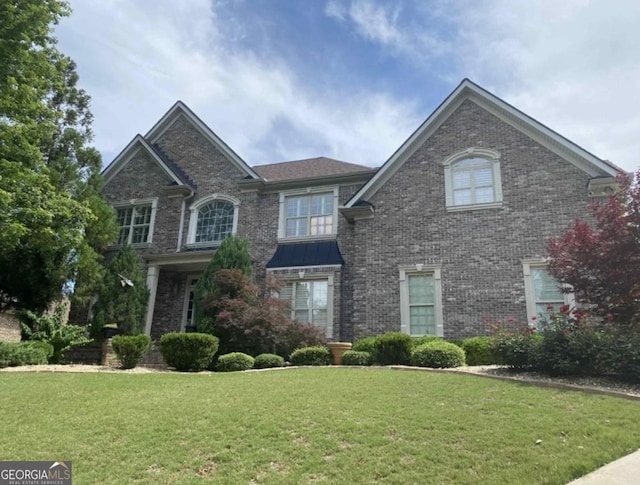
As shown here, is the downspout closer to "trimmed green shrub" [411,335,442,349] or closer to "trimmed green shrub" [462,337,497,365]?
"trimmed green shrub" [411,335,442,349]

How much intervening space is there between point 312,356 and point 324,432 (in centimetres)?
687

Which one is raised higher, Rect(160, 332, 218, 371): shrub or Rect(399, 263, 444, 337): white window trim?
Rect(399, 263, 444, 337): white window trim

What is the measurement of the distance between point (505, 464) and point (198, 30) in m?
10.7

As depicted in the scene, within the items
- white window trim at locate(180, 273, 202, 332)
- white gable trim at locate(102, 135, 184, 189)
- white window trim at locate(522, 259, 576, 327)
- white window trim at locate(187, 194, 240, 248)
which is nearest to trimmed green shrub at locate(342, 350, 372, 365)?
white window trim at locate(522, 259, 576, 327)

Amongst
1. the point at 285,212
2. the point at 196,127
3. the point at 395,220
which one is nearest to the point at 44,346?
the point at 285,212

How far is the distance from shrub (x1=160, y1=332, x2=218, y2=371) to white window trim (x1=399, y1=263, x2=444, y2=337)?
19.7ft

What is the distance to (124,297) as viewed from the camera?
17484 millimetres

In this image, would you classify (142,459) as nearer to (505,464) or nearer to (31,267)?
(505,464)

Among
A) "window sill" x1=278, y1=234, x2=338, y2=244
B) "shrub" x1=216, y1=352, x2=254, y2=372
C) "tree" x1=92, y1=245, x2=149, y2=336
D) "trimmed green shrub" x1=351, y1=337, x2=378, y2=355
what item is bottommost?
"shrub" x1=216, y1=352, x2=254, y2=372

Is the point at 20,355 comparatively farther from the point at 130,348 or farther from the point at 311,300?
the point at 311,300

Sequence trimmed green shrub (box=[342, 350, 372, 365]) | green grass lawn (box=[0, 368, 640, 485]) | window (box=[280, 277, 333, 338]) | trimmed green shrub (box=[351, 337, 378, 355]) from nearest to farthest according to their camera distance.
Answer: green grass lawn (box=[0, 368, 640, 485])
trimmed green shrub (box=[342, 350, 372, 365])
trimmed green shrub (box=[351, 337, 378, 355])
window (box=[280, 277, 333, 338])

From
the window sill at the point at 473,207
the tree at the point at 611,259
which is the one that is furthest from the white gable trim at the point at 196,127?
the tree at the point at 611,259

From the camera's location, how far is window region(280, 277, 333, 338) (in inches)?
645

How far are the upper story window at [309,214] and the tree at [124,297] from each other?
577cm
